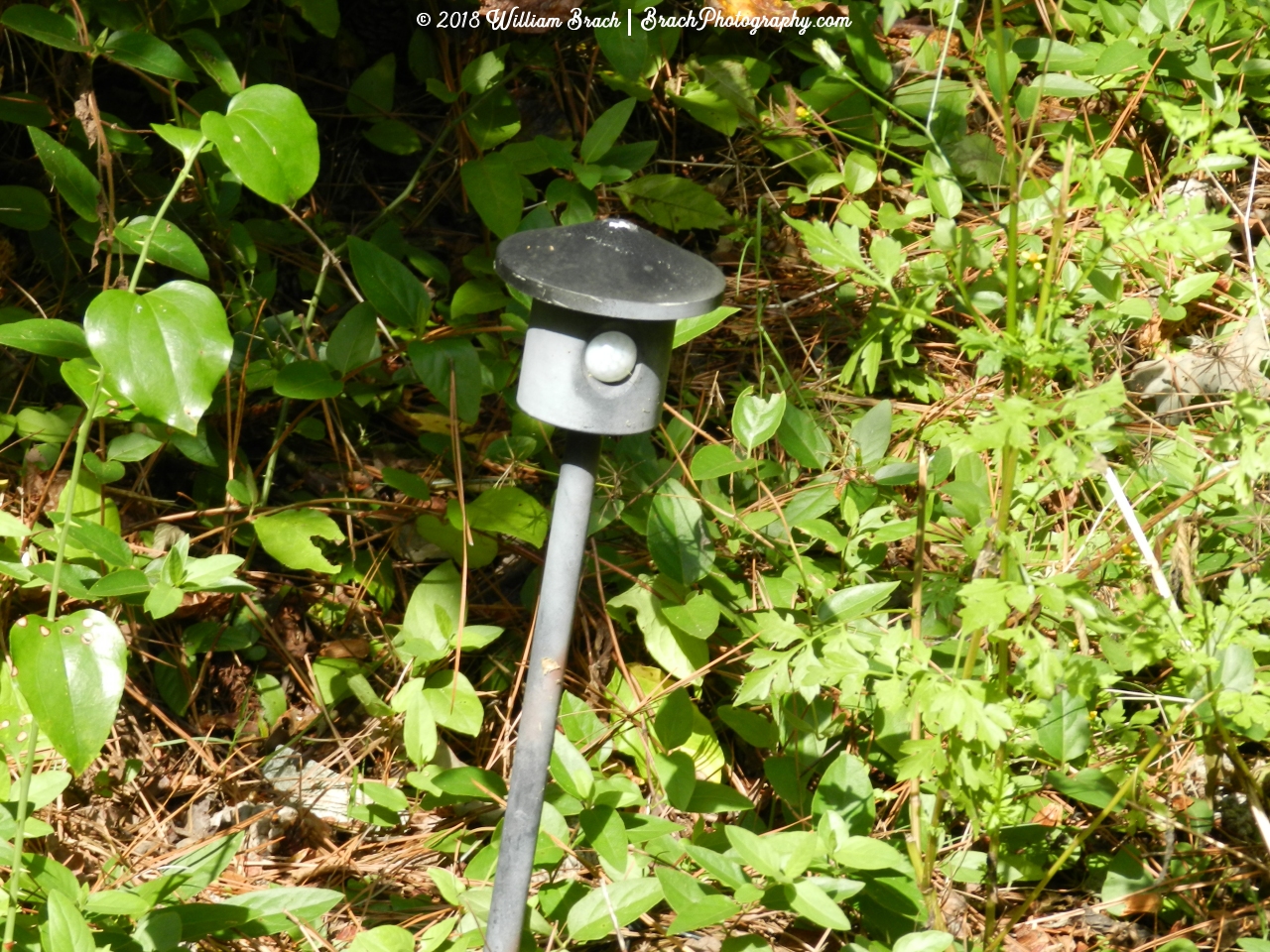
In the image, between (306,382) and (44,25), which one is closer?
(44,25)

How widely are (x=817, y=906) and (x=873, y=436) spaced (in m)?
0.84

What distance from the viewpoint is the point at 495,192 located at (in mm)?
1969

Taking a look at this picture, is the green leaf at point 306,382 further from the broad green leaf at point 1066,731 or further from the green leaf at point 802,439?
the broad green leaf at point 1066,731

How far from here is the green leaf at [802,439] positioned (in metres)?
1.89

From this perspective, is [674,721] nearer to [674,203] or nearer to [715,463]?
[715,463]

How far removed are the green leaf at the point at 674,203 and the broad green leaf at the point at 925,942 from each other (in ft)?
4.66

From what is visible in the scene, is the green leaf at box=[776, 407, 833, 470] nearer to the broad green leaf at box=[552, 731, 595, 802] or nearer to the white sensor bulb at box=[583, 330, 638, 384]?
the broad green leaf at box=[552, 731, 595, 802]

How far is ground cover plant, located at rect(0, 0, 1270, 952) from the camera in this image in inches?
51.6

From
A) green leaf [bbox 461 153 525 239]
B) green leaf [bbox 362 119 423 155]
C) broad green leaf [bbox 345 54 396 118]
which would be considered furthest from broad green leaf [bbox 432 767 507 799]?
broad green leaf [bbox 345 54 396 118]

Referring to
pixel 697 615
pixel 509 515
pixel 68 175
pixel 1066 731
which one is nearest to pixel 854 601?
pixel 697 615

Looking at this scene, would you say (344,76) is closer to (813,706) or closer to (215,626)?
(215,626)

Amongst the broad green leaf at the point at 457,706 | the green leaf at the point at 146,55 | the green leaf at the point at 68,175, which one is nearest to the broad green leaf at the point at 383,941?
the broad green leaf at the point at 457,706

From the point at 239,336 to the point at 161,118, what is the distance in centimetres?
49

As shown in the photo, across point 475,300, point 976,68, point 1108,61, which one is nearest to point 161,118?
point 475,300
